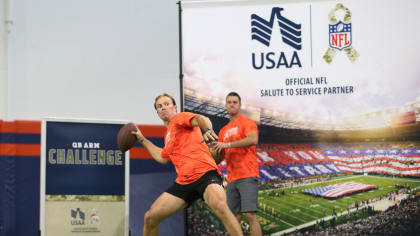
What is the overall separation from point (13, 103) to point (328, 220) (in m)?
3.50

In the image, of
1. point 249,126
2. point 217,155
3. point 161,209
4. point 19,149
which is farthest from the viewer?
point 19,149

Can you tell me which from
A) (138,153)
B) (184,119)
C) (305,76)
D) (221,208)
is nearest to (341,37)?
(305,76)

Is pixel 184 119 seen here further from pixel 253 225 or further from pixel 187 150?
pixel 253 225

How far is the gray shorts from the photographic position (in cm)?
410

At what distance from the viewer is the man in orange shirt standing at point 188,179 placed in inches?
133

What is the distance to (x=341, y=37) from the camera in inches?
180

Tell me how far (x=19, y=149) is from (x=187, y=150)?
2.13 m

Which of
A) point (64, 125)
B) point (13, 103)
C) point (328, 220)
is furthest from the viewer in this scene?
point (13, 103)

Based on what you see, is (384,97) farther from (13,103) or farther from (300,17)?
(13,103)

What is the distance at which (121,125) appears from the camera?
4195 millimetres

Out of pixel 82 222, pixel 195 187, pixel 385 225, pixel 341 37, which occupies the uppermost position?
pixel 341 37

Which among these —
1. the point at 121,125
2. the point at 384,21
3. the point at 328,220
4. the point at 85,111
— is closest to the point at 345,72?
the point at 384,21

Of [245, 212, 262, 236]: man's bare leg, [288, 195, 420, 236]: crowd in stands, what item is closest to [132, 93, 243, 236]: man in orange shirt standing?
[245, 212, 262, 236]: man's bare leg

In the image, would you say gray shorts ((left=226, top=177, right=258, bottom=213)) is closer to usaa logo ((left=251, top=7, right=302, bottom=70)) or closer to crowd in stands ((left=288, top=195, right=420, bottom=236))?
crowd in stands ((left=288, top=195, right=420, bottom=236))
